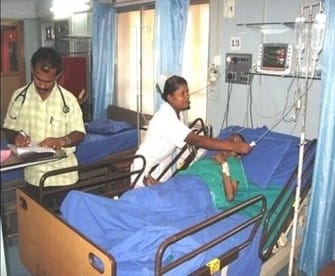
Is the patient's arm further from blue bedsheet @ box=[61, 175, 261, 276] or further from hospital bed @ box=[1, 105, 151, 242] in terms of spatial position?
hospital bed @ box=[1, 105, 151, 242]

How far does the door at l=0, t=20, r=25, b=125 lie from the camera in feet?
3.27

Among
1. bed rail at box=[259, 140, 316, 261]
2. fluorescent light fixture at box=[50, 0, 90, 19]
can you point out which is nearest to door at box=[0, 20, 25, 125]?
fluorescent light fixture at box=[50, 0, 90, 19]

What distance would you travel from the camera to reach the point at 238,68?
3.25m

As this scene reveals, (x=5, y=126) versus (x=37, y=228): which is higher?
(x=5, y=126)

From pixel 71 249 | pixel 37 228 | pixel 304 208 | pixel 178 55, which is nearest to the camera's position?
pixel 71 249

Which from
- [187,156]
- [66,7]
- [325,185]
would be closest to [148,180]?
[187,156]

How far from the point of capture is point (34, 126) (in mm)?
1832

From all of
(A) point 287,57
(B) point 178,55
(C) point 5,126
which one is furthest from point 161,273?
(B) point 178,55

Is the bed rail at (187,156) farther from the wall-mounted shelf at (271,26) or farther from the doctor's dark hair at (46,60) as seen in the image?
the doctor's dark hair at (46,60)

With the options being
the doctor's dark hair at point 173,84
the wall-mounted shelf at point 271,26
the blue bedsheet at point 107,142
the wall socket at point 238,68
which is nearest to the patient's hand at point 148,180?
the doctor's dark hair at point 173,84

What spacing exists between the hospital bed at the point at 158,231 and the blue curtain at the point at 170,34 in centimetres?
129

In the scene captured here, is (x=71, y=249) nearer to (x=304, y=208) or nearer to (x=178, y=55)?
(x=304, y=208)

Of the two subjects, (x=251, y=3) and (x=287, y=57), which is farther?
(x=251, y=3)

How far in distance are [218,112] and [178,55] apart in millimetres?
647
